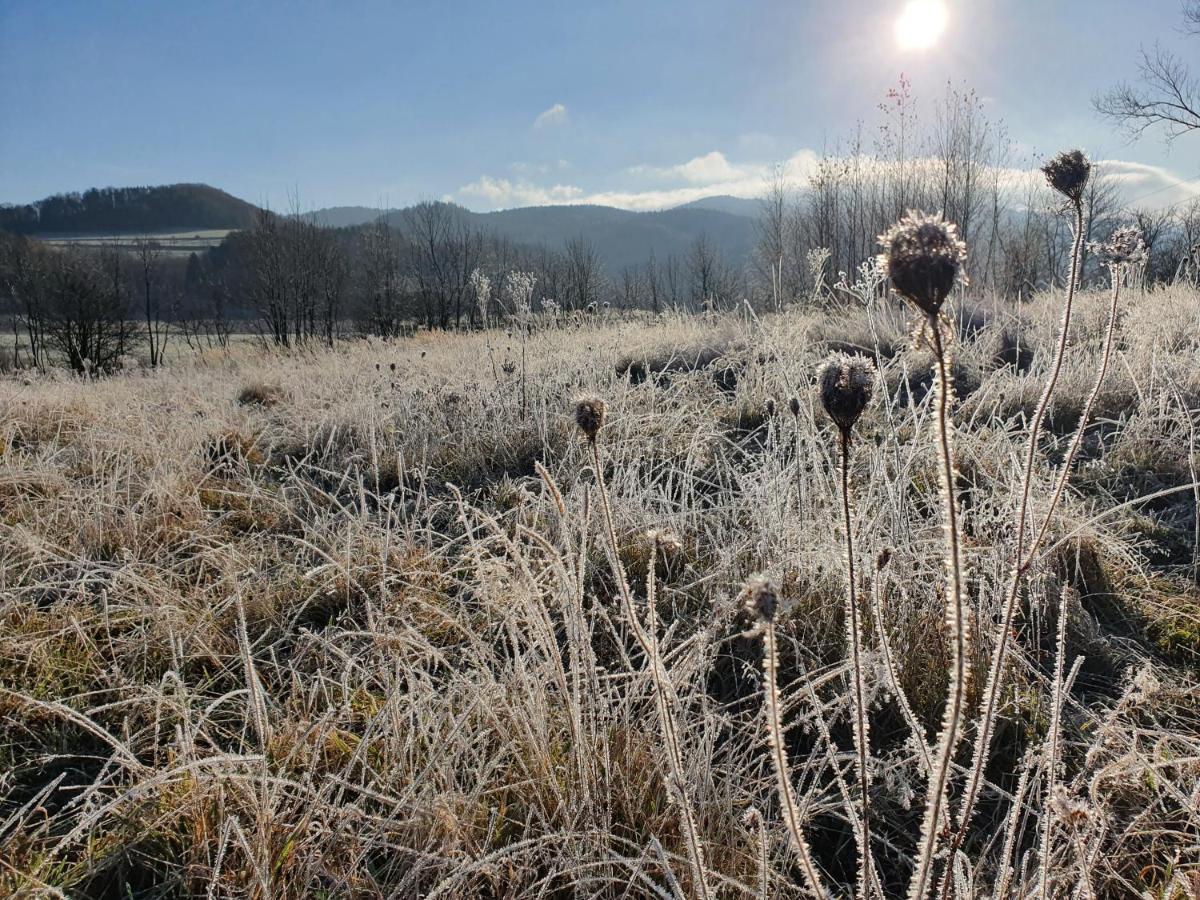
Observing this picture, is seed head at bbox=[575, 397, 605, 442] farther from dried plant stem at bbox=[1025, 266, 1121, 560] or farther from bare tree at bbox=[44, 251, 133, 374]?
Answer: bare tree at bbox=[44, 251, 133, 374]

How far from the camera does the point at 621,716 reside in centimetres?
192

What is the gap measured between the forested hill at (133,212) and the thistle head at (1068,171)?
13807cm

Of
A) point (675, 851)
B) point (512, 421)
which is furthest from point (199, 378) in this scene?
point (675, 851)

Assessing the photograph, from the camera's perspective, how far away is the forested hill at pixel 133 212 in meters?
122

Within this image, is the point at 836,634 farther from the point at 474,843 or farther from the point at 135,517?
the point at 135,517

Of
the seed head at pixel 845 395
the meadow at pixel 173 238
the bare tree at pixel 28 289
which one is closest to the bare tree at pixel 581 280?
the bare tree at pixel 28 289

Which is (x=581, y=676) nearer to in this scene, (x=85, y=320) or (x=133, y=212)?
(x=85, y=320)

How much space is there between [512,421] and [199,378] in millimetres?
7618

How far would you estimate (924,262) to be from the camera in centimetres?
66

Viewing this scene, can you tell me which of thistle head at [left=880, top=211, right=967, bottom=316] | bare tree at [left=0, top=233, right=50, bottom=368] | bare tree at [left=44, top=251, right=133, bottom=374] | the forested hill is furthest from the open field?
the forested hill

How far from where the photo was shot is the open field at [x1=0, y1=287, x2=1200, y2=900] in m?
1.45

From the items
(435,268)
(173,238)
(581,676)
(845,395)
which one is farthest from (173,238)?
(845,395)

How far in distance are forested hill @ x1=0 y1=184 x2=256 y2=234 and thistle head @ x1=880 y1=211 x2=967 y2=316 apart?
138367 mm

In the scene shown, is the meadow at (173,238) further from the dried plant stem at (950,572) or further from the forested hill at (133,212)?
the dried plant stem at (950,572)
